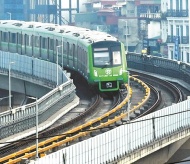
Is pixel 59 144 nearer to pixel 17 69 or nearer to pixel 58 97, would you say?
pixel 58 97

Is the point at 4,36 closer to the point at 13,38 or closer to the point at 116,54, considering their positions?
the point at 13,38

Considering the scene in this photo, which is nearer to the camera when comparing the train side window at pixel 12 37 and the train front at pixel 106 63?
the train front at pixel 106 63

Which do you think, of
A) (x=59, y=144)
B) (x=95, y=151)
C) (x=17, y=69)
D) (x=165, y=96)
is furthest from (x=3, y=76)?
(x=95, y=151)

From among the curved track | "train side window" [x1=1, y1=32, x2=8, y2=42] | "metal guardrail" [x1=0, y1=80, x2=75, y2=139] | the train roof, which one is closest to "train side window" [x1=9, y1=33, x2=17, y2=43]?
the train roof

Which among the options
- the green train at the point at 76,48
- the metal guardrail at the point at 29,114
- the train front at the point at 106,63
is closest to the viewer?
the metal guardrail at the point at 29,114

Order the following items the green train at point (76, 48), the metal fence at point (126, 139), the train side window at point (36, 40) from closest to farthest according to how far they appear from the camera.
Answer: the metal fence at point (126, 139) → the green train at point (76, 48) → the train side window at point (36, 40)

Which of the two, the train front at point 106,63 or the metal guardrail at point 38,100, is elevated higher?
the train front at point 106,63

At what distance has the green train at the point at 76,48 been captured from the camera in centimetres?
7706

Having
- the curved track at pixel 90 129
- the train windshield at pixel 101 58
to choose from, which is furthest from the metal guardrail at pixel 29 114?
the train windshield at pixel 101 58

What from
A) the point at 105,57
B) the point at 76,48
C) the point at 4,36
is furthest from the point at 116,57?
the point at 4,36

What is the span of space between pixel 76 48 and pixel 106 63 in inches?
381

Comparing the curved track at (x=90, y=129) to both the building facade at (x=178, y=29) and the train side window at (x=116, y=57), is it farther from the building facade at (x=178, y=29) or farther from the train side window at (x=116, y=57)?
the building facade at (x=178, y=29)

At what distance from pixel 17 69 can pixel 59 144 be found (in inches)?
1803

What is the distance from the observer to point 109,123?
58906mm
